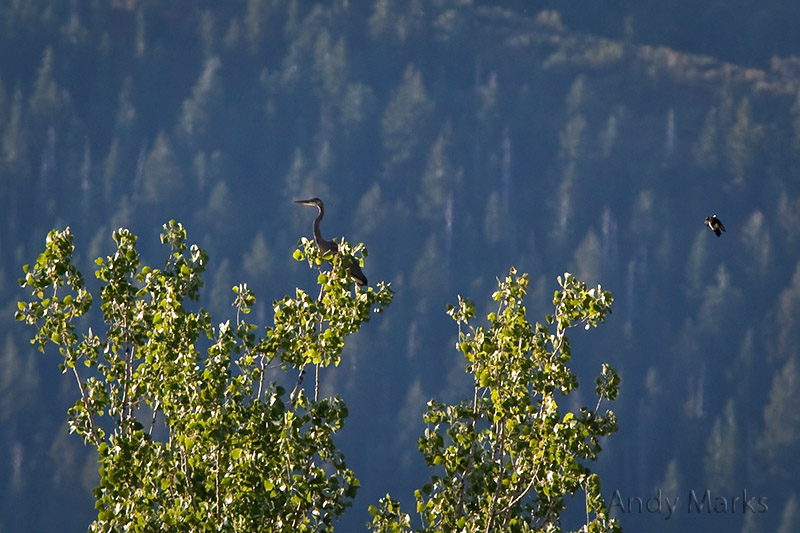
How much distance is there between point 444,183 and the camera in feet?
404

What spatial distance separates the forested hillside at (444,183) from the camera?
112 meters

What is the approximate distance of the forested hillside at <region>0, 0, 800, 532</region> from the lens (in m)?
112

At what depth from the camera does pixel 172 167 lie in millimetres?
123125

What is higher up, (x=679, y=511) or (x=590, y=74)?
(x=590, y=74)

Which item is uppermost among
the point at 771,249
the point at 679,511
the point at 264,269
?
the point at 771,249

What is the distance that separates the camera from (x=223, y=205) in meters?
119

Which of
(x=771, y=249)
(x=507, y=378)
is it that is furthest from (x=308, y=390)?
(x=507, y=378)

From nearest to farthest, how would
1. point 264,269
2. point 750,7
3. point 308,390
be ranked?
point 308,390 < point 264,269 < point 750,7

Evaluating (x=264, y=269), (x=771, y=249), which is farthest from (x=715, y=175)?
(x=264, y=269)

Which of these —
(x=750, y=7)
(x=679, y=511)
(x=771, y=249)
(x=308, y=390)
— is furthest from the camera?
(x=750, y=7)

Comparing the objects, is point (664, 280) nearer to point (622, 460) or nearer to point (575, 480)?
point (622, 460)

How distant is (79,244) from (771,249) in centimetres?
5883

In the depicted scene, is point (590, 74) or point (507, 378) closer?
point (507, 378)

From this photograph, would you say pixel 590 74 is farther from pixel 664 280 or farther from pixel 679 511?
pixel 679 511
